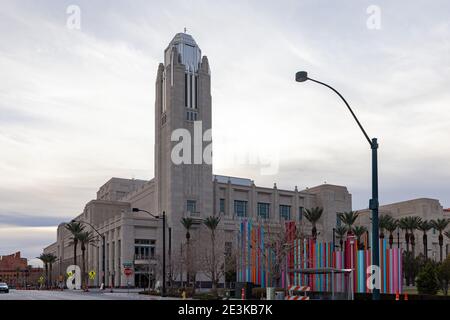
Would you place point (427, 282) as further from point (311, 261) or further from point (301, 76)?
point (301, 76)

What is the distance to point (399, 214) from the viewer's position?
486 ft

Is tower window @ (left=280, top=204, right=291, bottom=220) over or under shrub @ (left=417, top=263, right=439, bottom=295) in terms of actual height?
over

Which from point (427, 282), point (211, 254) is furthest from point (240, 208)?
point (427, 282)

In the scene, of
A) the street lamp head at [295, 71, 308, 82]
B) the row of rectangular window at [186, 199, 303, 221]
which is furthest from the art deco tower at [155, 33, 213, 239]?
the street lamp head at [295, 71, 308, 82]

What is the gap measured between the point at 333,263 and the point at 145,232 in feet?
196

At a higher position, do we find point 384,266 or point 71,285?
point 384,266

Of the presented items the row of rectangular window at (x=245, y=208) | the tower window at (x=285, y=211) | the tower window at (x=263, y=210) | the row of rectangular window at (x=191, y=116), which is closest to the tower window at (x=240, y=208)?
the row of rectangular window at (x=245, y=208)

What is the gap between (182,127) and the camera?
111 m

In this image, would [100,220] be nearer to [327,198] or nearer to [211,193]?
[211,193]

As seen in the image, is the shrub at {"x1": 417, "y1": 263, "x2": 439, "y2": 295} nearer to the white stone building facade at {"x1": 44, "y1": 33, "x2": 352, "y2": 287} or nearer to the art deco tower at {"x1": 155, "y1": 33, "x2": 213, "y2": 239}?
the white stone building facade at {"x1": 44, "y1": 33, "x2": 352, "y2": 287}

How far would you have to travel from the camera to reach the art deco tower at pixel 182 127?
110188mm

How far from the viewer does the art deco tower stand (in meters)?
110
